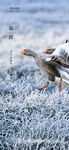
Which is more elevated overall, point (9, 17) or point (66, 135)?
point (9, 17)

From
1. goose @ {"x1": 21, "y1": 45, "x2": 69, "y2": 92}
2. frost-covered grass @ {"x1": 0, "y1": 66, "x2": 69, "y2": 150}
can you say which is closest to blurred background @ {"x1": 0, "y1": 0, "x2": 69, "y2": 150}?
frost-covered grass @ {"x1": 0, "y1": 66, "x2": 69, "y2": 150}

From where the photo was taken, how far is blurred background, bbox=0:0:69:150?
1099 millimetres

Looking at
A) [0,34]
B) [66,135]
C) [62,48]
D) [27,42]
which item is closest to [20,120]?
[66,135]

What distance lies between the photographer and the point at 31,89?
1.45 metres

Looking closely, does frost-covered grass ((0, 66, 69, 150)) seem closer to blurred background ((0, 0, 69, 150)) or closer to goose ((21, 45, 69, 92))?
blurred background ((0, 0, 69, 150))

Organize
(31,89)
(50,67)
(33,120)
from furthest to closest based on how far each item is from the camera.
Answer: (31,89)
(50,67)
(33,120)

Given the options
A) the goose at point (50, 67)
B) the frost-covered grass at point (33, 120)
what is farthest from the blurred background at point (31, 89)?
the goose at point (50, 67)

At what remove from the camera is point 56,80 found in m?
1.34

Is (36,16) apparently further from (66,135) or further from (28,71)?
(66,135)

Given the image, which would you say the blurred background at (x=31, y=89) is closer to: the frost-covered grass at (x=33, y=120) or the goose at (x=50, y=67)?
the frost-covered grass at (x=33, y=120)

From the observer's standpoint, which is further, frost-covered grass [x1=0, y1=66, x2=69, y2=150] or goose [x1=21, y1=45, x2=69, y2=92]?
goose [x1=21, y1=45, x2=69, y2=92]

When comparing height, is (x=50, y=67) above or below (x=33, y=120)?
above

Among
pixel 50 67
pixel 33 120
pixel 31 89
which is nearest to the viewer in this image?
pixel 33 120

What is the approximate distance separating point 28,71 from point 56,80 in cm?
56
